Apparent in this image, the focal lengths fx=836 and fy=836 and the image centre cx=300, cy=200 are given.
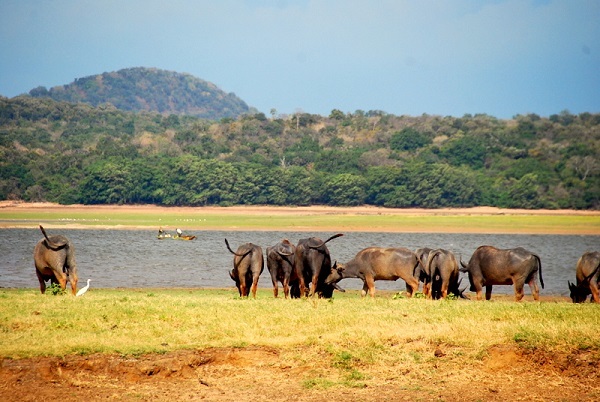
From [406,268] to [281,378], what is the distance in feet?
24.9

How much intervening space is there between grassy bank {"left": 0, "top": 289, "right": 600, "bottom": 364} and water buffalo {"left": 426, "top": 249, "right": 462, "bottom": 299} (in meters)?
3.46

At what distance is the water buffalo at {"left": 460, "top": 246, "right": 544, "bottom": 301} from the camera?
17.2 meters

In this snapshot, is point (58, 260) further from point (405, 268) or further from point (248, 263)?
point (405, 268)

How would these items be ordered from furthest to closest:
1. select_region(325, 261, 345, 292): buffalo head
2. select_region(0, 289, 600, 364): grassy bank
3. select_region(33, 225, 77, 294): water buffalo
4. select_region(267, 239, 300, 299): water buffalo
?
select_region(325, 261, 345, 292): buffalo head, select_region(267, 239, 300, 299): water buffalo, select_region(33, 225, 77, 294): water buffalo, select_region(0, 289, 600, 364): grassy bank

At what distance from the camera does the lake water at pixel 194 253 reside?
80.7ft

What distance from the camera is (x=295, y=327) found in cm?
1180

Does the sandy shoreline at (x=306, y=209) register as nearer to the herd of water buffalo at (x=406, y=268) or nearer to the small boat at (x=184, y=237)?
the small boat at (x=184, y=237)

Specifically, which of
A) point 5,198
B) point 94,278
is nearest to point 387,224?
point 94,278

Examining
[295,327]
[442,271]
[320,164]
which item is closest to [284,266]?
[442,271]

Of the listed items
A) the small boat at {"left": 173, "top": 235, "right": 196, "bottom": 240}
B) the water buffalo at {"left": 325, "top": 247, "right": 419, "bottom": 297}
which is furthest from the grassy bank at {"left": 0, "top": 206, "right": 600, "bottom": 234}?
the water buffalo at {"left": 325, "top": 247, "right": 419, "bottom": 297}

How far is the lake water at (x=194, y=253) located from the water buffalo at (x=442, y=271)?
581 centimetres

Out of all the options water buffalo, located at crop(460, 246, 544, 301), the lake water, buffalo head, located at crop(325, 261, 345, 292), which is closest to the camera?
water buffalo, located at crop(460, 246, 544, 301)

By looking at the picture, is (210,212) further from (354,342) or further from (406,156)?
(354,342)

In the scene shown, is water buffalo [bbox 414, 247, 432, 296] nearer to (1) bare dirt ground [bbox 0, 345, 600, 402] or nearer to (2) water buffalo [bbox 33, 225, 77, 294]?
(1) bare dirt ground [bbox 0, 345, 600, 402]
